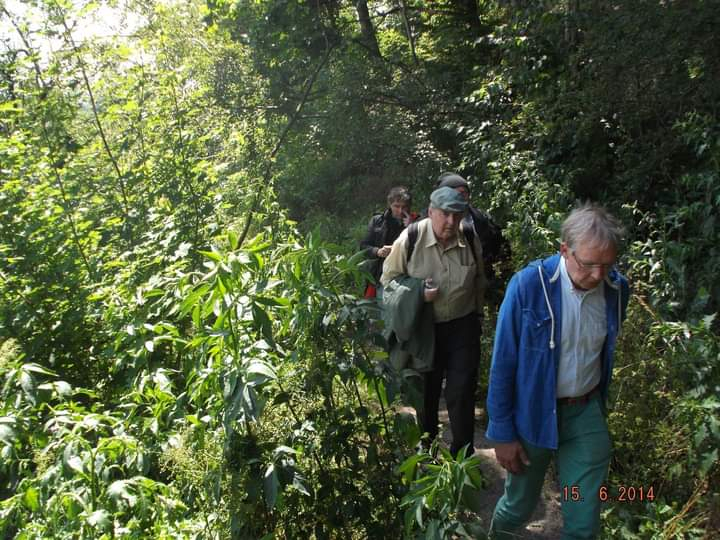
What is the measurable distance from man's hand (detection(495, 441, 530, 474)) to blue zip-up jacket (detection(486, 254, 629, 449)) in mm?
32

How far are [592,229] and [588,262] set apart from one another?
138 millimetres

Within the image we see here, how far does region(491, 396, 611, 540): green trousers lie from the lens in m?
2.81

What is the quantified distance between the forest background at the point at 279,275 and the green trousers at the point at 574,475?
1.56ft

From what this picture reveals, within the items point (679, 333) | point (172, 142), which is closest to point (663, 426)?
point (679, 333)

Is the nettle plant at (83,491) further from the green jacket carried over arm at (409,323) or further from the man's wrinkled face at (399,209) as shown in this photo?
the man's wrinkled face at (399,209)

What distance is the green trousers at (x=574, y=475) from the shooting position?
9.23ft

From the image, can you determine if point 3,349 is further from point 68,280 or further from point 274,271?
point 274,271

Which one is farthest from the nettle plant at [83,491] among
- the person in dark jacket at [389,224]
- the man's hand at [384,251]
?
the person in dark jacket at [389,224]

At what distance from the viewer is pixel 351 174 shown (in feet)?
39.6

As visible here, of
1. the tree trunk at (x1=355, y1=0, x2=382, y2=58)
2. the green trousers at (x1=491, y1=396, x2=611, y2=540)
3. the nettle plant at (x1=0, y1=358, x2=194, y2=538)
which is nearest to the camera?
the nettle plant at (x1=0, y1=358, x2=194, y2=538)

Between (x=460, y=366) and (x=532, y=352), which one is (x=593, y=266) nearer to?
(x=532, y=352)

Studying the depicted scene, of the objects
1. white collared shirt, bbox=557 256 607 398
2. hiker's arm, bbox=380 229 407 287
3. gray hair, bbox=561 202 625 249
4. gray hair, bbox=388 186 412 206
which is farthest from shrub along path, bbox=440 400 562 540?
gray hair, bbox=388 186 412 206
